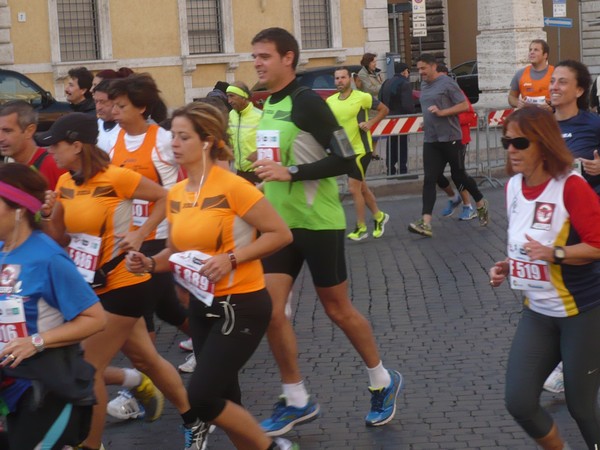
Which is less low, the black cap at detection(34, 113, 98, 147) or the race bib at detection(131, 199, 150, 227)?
the black cap at detection(34, 113, 98, 147)

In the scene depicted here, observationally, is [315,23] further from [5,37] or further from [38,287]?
[38,287]

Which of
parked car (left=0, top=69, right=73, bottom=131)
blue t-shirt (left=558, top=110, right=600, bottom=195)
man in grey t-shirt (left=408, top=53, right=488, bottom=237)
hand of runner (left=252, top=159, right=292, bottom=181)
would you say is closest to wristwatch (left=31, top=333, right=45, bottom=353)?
hand of runner (left=252, top=159, right=292, bottom=181)

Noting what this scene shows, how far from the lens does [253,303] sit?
5.36 metres

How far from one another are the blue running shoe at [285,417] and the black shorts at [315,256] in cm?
62

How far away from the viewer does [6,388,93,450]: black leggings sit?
4543 mm

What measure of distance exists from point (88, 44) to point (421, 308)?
2204cm

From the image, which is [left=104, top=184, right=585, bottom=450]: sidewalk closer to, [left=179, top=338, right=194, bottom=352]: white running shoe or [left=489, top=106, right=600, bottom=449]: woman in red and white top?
[left=179, top=338, right=194, bottom=352]: white running shoe

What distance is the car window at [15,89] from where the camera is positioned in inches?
917

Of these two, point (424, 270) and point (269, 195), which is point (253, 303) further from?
point (424, 270)

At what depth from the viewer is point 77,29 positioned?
98.8 feet

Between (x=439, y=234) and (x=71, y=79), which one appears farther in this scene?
(x=439, y=234)

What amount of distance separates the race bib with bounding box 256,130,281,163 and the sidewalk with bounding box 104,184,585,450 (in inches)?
53.7

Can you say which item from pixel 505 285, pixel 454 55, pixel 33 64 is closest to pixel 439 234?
pixel 505 285

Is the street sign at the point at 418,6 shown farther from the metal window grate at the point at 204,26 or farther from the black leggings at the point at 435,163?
the black leggings at the point at 435,163
